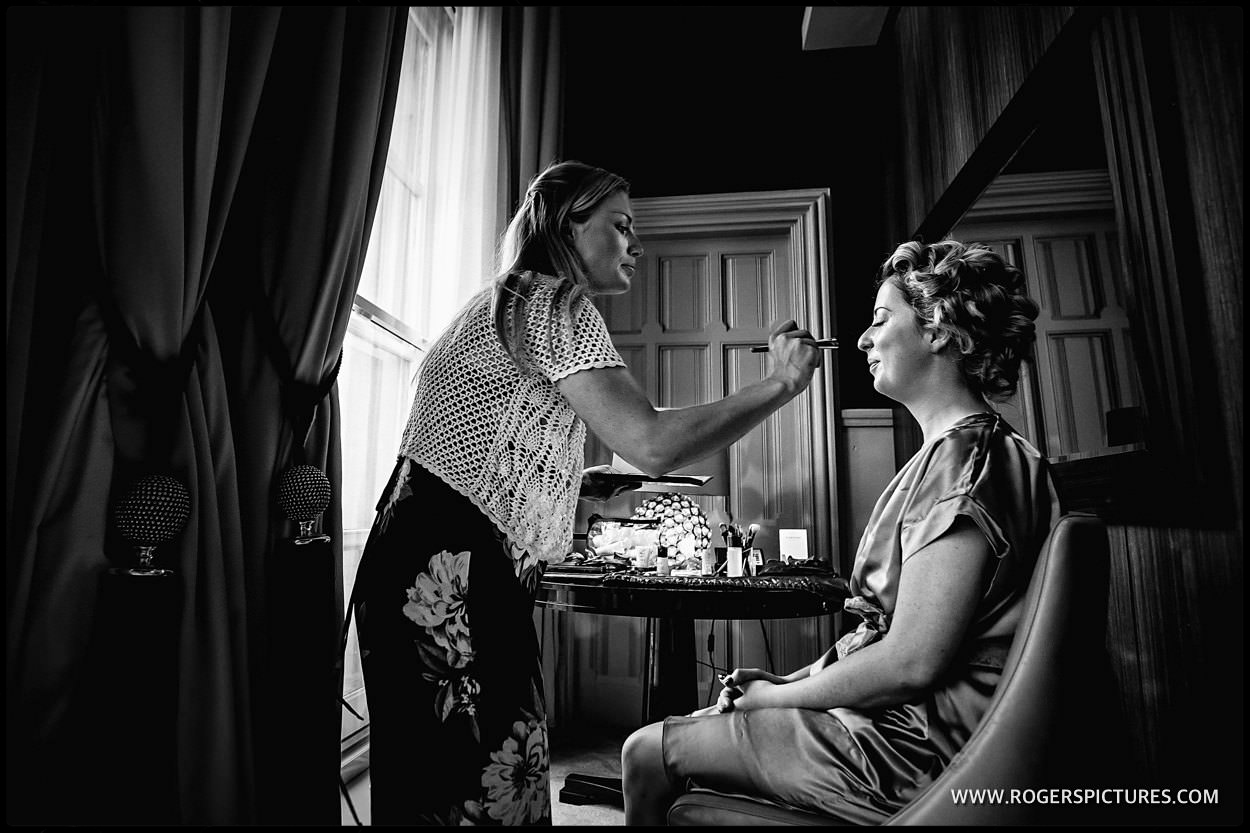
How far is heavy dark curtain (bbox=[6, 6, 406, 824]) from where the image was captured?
2.76 ft

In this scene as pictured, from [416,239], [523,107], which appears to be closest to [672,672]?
[416,239]

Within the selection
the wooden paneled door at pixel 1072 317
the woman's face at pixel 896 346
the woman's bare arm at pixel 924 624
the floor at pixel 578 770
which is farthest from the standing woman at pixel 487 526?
the floor at pixel 578 770

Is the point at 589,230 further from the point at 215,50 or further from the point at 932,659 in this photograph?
the point at 932,659

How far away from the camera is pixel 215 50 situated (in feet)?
3.40

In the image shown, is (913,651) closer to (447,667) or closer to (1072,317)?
(447,667)

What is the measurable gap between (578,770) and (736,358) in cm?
214

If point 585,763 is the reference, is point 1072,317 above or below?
above

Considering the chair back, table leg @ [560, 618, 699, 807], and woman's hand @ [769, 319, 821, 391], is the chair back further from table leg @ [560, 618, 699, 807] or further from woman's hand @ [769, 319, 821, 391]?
table leg @ [560, 618, 699, 807]

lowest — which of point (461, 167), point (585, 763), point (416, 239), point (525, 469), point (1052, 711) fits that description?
point (585, 763)

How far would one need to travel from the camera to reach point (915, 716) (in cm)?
A: 94

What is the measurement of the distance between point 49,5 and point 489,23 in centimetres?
236

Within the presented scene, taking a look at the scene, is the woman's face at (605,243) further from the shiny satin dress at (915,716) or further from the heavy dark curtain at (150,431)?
the shiny satin dress at (915,716)

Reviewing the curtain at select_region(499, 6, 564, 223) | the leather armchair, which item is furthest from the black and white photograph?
the curtain at select_region(499, 6, 564, 223)

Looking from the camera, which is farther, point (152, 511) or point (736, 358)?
point (736, 358)
